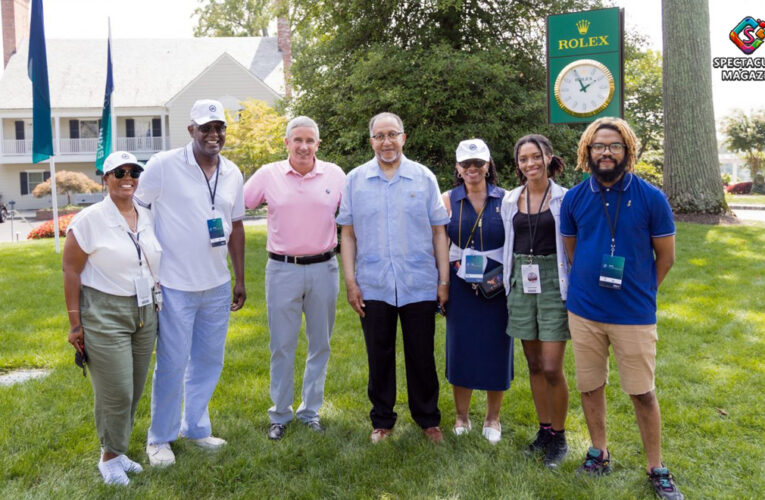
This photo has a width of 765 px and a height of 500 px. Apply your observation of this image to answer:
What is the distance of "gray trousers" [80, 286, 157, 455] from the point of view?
3.52m

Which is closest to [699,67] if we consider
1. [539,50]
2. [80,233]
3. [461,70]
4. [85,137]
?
[539,50]

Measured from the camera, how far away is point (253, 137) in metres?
27.7

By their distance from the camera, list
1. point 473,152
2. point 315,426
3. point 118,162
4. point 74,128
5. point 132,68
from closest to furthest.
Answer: point 118,162 → point 473,152 → point 315,426 → point 74,128 → point 132,68

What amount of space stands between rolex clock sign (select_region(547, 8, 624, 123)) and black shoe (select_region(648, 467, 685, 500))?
14.2 feet

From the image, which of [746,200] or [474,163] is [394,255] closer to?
[474,163]

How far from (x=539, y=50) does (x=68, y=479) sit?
11.1m

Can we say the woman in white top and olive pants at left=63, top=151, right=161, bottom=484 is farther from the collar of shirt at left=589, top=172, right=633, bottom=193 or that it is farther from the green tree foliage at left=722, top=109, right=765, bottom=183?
the green tree foliage at left=722, top=109, right=765, bottom=183

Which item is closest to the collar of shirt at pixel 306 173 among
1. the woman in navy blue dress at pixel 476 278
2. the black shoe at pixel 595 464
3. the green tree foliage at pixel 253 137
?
the woman in navy blue dress at pixel 476 278

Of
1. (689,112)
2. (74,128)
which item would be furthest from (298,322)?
(74,128)

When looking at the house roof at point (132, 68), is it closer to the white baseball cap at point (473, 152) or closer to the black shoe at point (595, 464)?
the white baseball cap at point (473, 152)

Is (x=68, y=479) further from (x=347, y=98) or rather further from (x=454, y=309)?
(x=347, y=98)

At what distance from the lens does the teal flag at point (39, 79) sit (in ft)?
40.7

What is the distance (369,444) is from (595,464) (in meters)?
1.50

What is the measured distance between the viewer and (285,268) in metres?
4.41
